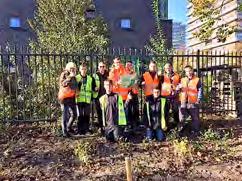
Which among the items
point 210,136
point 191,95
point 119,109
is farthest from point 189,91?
point 119,109

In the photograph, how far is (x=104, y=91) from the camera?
423 inches

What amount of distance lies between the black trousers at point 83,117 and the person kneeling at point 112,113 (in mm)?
526

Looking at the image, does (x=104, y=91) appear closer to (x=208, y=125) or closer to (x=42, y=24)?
(x=208, y=125)

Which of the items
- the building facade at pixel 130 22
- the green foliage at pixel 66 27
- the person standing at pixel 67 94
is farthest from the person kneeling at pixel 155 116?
the building facade at pixel 130 22

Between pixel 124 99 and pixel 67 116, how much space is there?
1.28 meters

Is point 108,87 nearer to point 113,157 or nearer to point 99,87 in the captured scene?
point 99,87

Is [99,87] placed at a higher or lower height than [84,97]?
higher

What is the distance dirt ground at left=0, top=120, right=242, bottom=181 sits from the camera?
794 centimetres

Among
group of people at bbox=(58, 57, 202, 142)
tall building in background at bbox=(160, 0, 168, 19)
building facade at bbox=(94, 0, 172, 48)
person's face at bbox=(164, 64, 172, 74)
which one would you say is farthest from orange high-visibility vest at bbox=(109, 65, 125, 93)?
tall building in background at bbox=(160, 0, 168, 19)

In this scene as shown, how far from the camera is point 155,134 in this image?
1029 cm

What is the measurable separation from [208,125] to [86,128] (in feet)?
9.69

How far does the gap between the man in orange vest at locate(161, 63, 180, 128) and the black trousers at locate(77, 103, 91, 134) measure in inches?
66.7

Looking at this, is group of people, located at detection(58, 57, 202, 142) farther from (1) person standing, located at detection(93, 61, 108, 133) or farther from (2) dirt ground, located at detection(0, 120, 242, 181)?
(2) dirt ground, located at detection(0, 120, 242, 181)

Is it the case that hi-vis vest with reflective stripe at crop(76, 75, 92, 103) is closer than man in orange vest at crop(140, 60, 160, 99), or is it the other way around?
hi-vis vest with reflective stripe at crop(76, 75, 92, 103)
